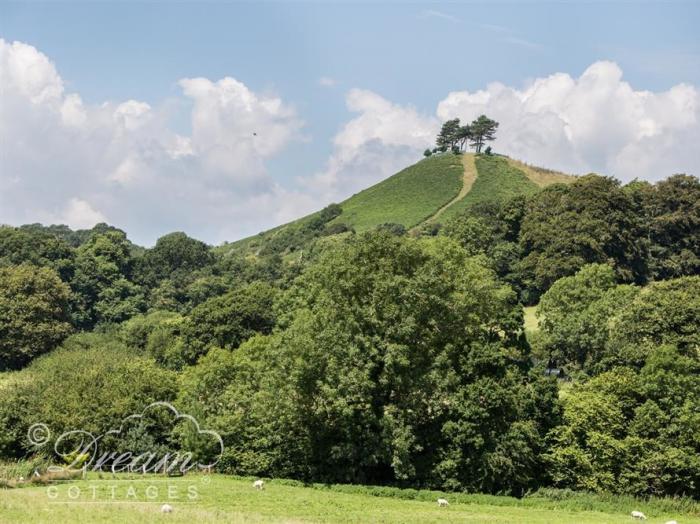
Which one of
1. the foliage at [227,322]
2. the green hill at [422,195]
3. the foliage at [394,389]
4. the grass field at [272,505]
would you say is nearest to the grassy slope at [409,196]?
the green hill at [422,195]

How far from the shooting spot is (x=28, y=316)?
258 ft

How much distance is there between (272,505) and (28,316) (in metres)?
58.5

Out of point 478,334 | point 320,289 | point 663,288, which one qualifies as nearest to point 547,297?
point 663,288

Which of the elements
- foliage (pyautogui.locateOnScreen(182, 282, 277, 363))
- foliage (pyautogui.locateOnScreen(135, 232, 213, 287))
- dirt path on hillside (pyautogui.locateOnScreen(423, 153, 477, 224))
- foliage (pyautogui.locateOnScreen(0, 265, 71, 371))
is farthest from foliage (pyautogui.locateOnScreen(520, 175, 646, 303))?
foliage (pyautogui.locateOnScreen(135, 232, 213, 287))

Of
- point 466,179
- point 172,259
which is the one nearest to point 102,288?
point 172,259

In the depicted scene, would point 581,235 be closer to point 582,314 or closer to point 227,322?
point 582,314

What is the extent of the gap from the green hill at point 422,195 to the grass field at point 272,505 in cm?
9075

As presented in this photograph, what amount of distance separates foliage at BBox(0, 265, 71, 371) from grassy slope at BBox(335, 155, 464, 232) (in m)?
61.2

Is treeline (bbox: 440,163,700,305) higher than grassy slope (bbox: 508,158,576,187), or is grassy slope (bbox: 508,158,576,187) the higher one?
grassy slope (bbox: 508,158,576,187)

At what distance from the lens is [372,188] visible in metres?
169

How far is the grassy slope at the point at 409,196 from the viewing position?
135 metres

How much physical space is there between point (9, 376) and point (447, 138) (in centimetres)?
12441

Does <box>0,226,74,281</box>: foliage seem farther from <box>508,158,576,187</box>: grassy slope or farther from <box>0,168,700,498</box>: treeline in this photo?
<box>508,158,576,187</box>: grassy slope

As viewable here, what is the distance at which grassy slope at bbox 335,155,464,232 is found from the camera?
135125 mm
